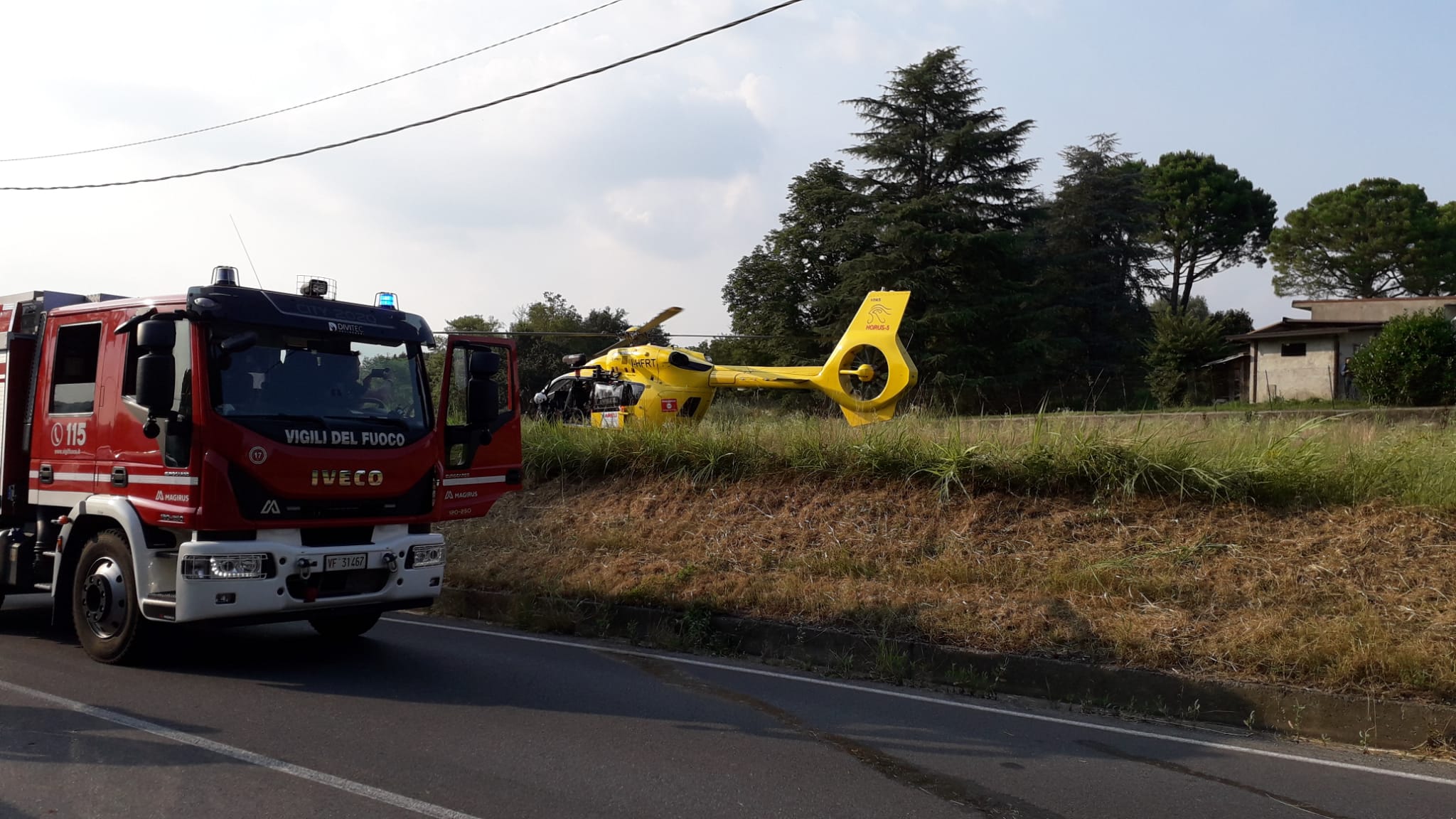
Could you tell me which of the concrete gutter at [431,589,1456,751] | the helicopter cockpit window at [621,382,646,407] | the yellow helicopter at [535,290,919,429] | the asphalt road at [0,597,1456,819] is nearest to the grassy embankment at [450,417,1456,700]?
the concrete gutter at [431,589,1456,751]

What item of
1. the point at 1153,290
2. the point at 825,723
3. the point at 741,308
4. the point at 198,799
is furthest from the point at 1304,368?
the point at 198,799

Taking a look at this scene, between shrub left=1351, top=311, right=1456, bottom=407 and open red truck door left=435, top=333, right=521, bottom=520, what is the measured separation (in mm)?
25593

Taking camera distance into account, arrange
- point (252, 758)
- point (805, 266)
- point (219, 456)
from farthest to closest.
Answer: point (805, 266)
point (219, 456)
point (252, 758)

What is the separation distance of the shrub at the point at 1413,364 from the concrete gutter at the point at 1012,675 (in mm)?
23871

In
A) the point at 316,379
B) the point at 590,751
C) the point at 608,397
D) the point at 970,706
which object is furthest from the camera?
the point at 608,397

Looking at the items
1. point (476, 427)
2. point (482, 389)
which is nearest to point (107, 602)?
point (476, 427)

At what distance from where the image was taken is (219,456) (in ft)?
22.1

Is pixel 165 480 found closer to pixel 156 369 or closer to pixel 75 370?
pixel 156 369

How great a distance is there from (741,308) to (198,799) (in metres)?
47.9

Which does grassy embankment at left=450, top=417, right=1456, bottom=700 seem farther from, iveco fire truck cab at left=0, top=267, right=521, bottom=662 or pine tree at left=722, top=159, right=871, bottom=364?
pine tree at left=722, top=159, right=871, bottom=364

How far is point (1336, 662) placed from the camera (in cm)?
697

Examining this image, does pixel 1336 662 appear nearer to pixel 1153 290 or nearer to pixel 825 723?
pixel 825 723

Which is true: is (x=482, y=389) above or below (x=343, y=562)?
above

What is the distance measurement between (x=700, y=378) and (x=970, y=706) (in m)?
13.7
